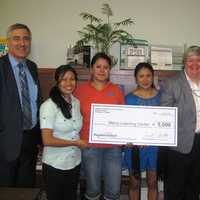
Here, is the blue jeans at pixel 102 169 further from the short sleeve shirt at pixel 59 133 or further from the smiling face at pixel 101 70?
the smiling face at pixel 101 70

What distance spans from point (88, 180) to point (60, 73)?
894 mm

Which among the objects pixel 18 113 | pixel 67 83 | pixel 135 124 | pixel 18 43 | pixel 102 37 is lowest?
pixel 135 124

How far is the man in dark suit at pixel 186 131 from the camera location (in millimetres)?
2324

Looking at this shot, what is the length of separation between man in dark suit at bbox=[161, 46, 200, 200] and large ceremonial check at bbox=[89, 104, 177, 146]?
Result: 0.07 m

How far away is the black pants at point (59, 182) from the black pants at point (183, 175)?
0.82m

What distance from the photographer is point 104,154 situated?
241 cm

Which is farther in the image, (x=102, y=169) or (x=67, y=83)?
(x=102, y=169)

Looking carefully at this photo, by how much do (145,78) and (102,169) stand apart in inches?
33.8

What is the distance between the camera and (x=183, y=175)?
2.40 meters

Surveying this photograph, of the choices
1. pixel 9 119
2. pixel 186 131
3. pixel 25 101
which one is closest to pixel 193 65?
pixel 186 131

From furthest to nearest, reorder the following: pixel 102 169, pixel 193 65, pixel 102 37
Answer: pixel 102 37
pixel 102 169
pixel 193 65

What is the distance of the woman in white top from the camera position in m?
2.08

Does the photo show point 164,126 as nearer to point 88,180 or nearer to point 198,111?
point 198,111

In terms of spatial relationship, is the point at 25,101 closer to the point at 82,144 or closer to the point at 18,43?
the point at 18,43
